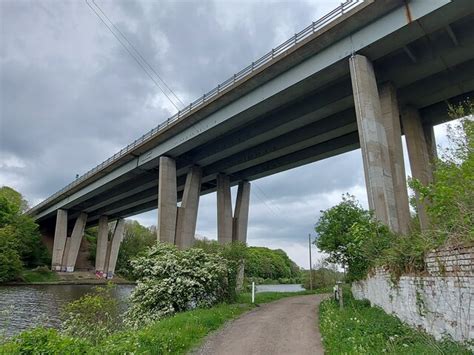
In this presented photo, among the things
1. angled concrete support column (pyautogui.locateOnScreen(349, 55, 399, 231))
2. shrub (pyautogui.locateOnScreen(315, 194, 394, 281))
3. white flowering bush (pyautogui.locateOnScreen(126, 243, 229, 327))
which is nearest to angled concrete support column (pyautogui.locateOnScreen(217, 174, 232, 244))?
white flowering bush (pyautogui.locateOnScreen(126, 243, 229, 327))

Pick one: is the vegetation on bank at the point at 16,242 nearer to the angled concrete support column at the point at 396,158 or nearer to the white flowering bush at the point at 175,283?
the white flowering bush at the point at 175,283

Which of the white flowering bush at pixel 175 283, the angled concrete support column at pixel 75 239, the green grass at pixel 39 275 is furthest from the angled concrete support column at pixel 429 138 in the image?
the angled concrete support column at pixel 75 239

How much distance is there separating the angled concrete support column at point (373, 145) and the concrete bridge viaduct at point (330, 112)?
45mm

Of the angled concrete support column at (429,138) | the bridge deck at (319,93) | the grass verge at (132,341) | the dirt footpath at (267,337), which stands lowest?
the dirt footpath at (267,337)

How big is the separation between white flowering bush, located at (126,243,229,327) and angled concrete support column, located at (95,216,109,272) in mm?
45378

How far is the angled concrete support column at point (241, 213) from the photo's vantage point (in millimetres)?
29969

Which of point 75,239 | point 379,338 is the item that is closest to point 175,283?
point 379,338

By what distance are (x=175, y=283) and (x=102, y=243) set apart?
50070 mm

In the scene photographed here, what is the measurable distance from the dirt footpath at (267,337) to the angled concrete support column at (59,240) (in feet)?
163

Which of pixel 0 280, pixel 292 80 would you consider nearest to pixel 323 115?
pixel 292 80

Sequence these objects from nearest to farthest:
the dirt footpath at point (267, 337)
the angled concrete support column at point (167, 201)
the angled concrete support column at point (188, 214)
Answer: the dirt footpath at point (267, 337), the angled concrete support column at point (167, 201), the angled concrete support column at point (188, 214)

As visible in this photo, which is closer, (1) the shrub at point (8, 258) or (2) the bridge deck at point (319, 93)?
(2) the bridge deck at point (319, 93)

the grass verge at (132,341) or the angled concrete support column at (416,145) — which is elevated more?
the angled concrete support column at (416,145)

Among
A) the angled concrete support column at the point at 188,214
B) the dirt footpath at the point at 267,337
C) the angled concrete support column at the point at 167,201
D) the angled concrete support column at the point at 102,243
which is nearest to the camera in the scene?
the dirt footpath at the point at 267,337
